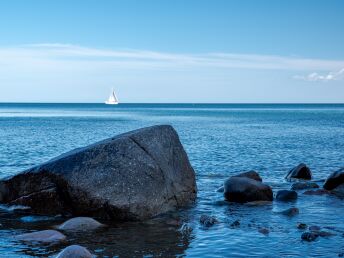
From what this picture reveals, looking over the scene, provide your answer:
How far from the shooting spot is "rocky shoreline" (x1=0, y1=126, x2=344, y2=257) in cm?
1645

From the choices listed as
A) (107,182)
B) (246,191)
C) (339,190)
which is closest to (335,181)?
(339,190)

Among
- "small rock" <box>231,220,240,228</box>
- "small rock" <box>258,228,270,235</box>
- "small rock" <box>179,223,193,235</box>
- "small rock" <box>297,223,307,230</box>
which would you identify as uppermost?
"small rock" <box>297,223,307,230</box>

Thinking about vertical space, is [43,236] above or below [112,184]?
below

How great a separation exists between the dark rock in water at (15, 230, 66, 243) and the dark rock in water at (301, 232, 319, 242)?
6492mm

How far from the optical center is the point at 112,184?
54.4 ft

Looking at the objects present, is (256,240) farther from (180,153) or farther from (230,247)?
(180,153)

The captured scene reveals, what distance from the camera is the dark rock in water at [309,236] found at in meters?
14.0

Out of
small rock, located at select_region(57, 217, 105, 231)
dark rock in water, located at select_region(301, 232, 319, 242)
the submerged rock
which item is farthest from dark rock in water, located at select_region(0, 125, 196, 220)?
the submerged rock

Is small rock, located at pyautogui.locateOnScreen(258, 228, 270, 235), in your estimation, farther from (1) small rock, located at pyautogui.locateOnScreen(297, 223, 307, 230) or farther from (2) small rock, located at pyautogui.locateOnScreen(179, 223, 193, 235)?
(2) small rock, located at pyautogui.locateOnScreen(179, 223, 193, 235)

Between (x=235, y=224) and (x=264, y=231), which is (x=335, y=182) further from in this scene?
(x=264, y=231)

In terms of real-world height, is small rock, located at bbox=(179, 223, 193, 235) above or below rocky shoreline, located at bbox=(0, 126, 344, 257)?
below

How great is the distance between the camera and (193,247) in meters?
13.6

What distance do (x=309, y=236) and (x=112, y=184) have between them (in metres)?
6.21

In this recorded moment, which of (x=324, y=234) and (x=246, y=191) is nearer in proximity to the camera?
(x=324, y=234)
